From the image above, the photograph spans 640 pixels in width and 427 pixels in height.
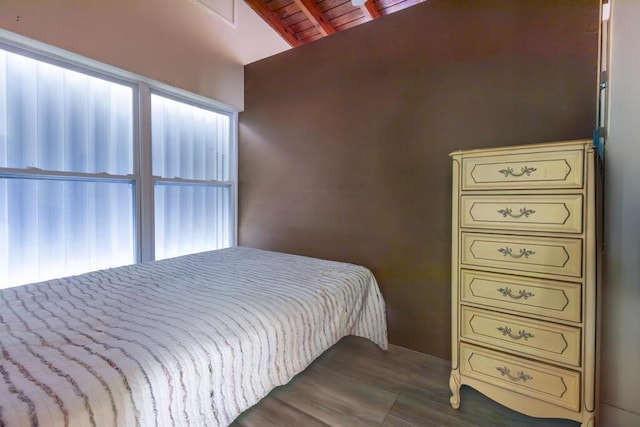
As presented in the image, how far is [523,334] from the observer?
127 cm

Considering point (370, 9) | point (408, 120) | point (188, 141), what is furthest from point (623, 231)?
point (188, 141)

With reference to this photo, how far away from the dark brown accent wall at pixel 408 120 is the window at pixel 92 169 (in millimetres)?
753

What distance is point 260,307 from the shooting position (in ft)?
4.06

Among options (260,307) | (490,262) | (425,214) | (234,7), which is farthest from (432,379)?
(234,7)

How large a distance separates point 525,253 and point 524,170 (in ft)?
1.24

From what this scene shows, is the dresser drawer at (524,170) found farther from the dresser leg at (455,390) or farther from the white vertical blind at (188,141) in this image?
the white vertical blind at (188,141)

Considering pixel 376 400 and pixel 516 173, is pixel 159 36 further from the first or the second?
pixel 376 400

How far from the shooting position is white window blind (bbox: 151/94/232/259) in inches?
95.7

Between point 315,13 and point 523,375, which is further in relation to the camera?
point 315,13

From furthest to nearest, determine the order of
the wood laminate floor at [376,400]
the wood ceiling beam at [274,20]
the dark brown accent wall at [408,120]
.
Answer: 1. the wood ceiling beam at [274,20]
2. the dark brown accent wall at [408,120]
3. the wood laminate floor at [376,400]

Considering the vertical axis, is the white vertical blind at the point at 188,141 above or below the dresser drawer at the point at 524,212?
above

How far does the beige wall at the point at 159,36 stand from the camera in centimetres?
169

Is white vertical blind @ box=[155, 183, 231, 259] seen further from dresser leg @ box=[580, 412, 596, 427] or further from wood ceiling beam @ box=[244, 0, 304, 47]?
dresser leg @ box=[580, 412, 596, 427]

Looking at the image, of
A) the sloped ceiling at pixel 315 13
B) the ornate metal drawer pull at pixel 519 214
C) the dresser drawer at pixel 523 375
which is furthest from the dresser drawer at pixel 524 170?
the sloped ceiling at pixel 315 13
